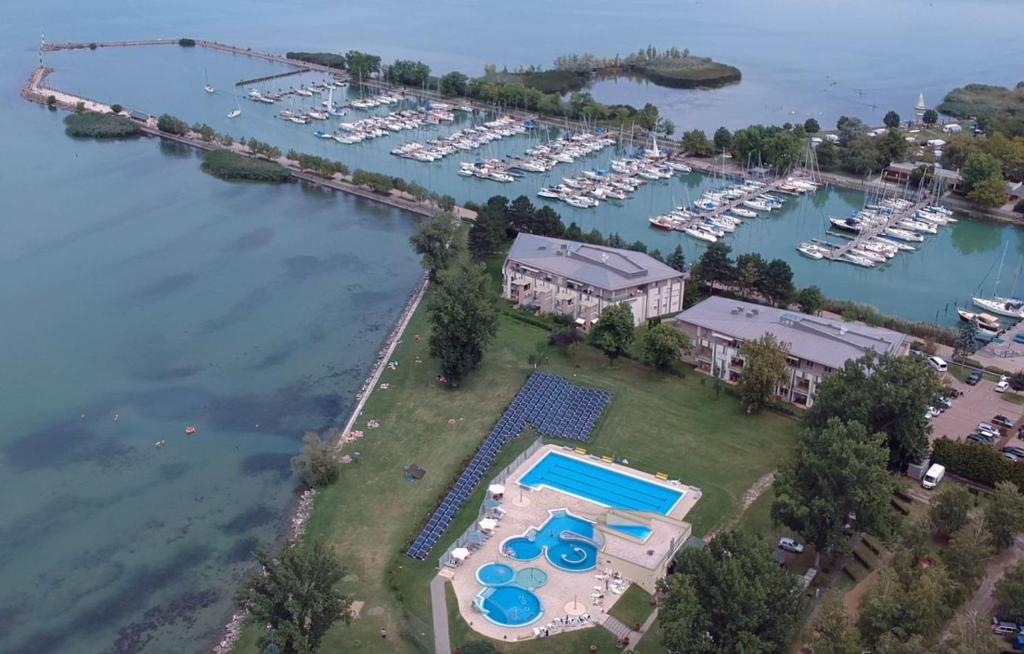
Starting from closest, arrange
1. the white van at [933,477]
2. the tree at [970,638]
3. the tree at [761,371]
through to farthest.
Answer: the tree at [970,638]
the white van at [933,477]
the tree at [761,371]

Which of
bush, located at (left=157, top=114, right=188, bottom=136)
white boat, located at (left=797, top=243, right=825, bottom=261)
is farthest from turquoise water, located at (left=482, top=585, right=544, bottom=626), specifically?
bush, located at (left=157, top=114, right=188, bottom=136)

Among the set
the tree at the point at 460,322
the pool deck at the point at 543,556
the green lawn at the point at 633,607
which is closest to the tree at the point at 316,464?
the pool deck at the point at 543,556

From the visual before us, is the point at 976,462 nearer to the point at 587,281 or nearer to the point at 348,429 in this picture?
the point at 587,281

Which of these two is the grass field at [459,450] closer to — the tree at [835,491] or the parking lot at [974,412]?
the tree at [835,491]

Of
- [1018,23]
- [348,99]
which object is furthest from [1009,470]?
[1018,23]

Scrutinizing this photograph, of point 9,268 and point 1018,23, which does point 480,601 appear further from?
point 1018,23

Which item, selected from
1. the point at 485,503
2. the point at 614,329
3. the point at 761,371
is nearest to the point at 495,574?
the point at 485,503

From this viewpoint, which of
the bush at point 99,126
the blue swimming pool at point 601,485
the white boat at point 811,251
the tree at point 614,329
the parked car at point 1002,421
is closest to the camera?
the blue swimming pool at point 601,485
